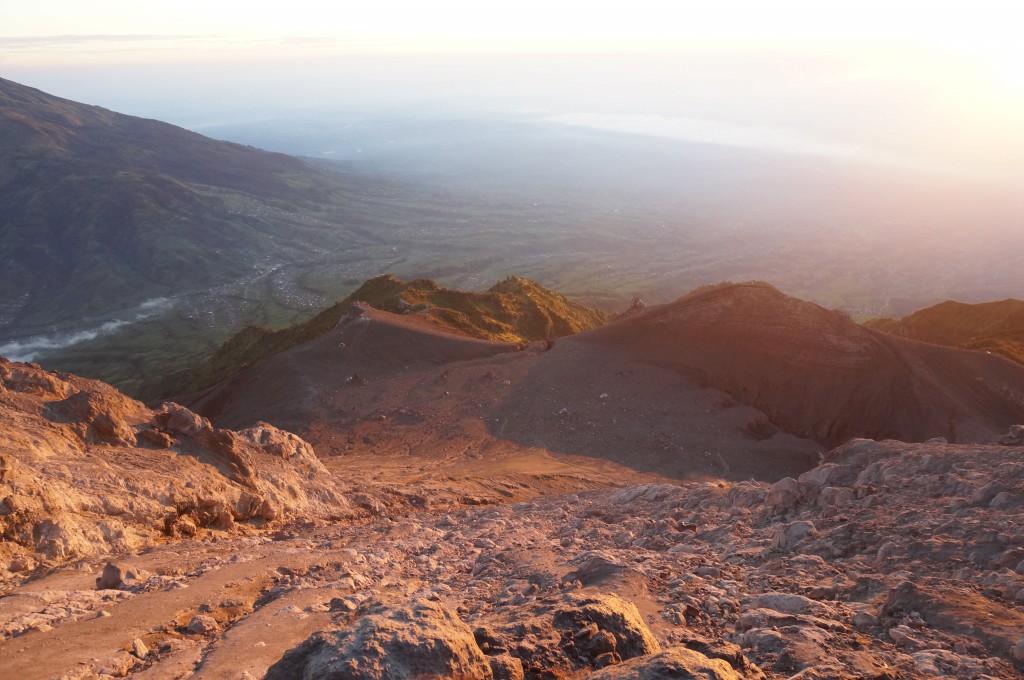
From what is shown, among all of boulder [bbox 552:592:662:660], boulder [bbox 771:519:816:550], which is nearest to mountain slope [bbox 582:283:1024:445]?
boulder [bbox 771:519:816:550]

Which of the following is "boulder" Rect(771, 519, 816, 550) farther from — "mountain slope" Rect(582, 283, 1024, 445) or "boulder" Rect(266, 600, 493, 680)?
"mountain slope" Rect(582, 283, 1024, 445)

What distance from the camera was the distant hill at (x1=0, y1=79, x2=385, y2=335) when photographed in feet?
352

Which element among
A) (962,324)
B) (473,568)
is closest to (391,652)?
(473,568)

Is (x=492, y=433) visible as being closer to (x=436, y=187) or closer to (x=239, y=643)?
(x=239, y=643)

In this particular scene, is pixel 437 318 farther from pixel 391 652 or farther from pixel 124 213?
pixel 124 213

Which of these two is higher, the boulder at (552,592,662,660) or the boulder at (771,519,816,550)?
the boulder at (552,592,662,660)

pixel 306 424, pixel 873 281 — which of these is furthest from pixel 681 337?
pixel 873 281

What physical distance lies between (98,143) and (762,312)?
149 m

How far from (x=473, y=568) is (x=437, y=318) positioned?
1295 inches

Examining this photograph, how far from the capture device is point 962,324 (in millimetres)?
49625

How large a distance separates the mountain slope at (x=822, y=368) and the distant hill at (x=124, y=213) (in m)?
89.2

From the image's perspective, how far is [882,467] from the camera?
1294 centimetres

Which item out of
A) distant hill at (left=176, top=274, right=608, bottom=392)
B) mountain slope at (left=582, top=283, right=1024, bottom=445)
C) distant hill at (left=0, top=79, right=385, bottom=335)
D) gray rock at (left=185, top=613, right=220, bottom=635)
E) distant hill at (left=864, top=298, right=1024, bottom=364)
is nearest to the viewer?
gray rock at (left=185, top=613, right=220, bottom=635)

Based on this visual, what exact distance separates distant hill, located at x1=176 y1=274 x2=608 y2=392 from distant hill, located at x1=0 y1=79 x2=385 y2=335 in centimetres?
6021
